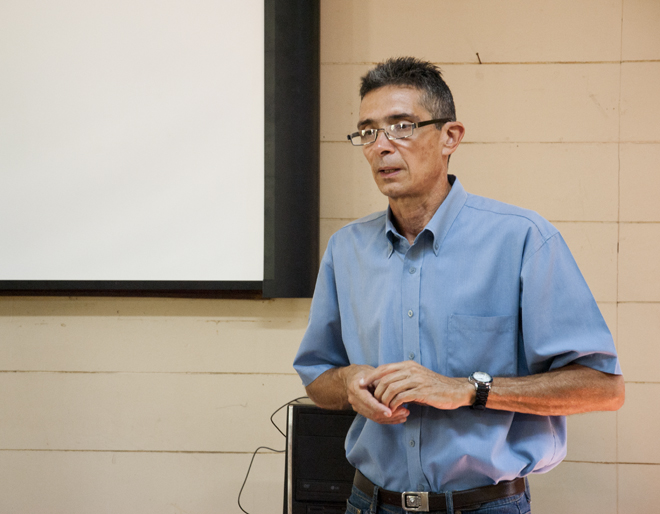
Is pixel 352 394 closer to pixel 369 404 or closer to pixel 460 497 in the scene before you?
pixel 369 404

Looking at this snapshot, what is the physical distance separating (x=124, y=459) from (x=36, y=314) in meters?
0.68

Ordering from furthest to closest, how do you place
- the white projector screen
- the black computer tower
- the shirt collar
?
1. the white projector screen
2. the black computer tower
3. the shirt collar

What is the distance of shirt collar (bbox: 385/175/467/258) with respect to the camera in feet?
3.58

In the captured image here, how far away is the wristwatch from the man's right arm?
0.13 metres

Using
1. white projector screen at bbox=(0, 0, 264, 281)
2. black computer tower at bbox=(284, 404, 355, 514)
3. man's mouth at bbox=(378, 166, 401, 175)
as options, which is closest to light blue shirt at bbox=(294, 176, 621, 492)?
man's mouth at bbox=(378, 166, 401, 175)

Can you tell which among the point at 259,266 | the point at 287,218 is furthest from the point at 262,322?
the point at 287,218

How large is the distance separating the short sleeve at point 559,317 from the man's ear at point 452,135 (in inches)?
12.1

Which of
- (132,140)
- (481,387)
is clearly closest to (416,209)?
(481,387)

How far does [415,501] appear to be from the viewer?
98cm

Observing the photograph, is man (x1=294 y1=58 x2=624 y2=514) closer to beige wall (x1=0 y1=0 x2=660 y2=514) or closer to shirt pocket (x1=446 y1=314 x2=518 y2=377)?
shirt pocket (x1=446 y1=314 x2=518 y2=377)

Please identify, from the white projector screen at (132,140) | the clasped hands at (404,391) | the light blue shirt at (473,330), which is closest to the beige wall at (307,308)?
the white projector screen at (132,140)

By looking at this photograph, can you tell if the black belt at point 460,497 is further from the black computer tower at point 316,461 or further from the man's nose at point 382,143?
the man's nose at point 382,143

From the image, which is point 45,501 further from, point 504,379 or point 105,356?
point 504,379

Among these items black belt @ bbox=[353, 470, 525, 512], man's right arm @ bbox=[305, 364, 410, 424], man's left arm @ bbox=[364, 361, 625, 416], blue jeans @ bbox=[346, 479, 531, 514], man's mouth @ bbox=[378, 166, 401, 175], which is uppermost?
man's mouth @ bbox=[378, 166, 401, 175]
